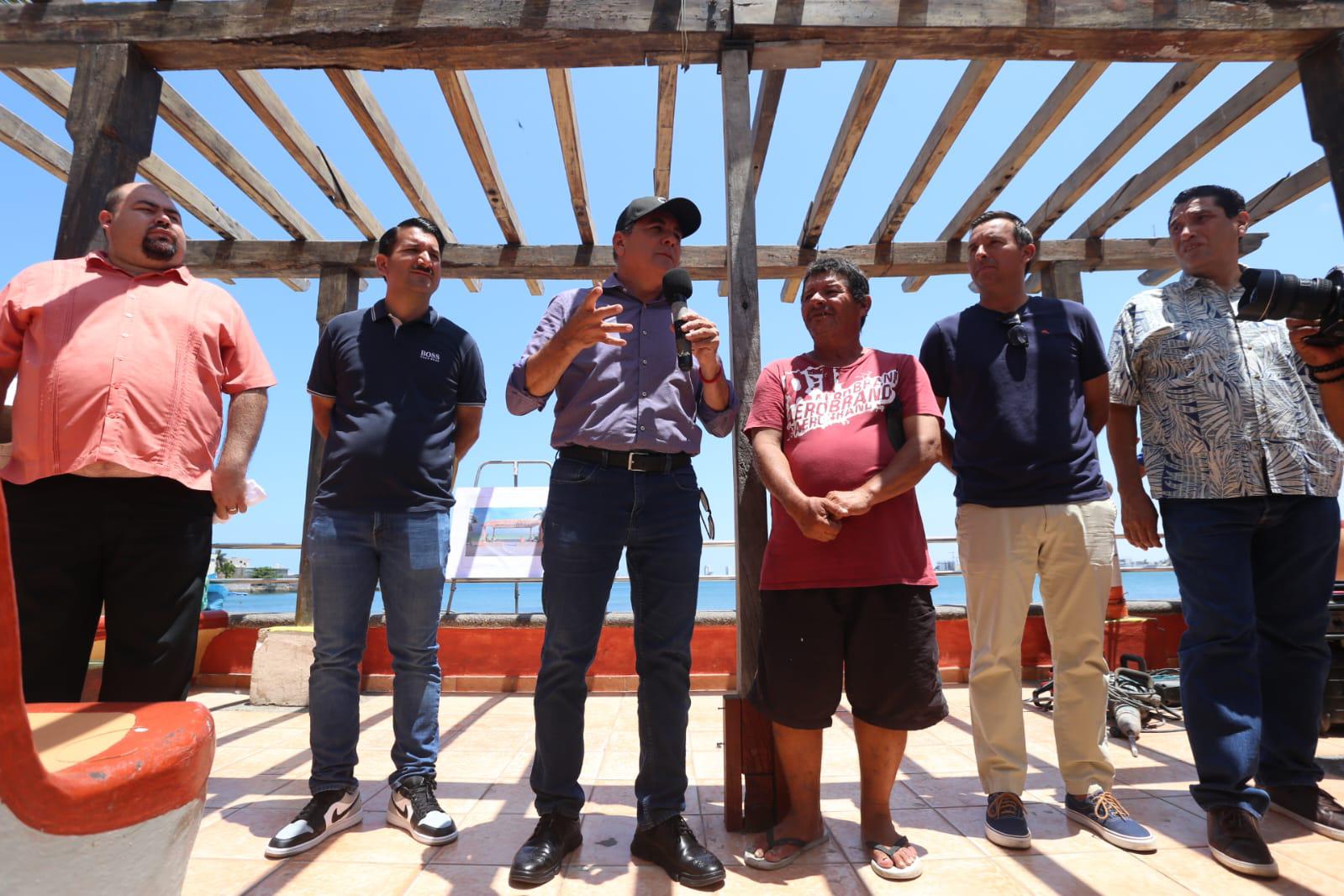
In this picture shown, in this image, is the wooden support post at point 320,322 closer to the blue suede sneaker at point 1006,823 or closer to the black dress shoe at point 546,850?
the black dress shoe at point 546,850

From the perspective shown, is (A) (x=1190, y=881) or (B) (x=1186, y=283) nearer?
(A) (x=1190, y=881)

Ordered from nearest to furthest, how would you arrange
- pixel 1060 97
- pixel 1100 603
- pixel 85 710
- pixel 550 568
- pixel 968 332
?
1. pixel 85 710
2. pixel 550 568
3. pixel 1100 603
4. pixel 968 332
5. pixel 1060 97

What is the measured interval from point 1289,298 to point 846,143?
2.72 m

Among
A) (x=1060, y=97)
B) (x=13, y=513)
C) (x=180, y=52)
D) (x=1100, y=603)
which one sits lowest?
(x=1100, y=603)

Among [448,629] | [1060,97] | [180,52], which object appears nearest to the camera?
[180,52]

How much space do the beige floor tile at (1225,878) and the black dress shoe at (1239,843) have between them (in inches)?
0.9

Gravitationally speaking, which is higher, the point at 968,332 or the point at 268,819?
the point at 968,332

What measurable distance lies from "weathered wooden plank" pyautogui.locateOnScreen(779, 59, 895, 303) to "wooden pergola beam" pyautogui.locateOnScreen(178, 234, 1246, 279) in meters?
0.21

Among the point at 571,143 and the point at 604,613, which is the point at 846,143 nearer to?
the point at 571,143

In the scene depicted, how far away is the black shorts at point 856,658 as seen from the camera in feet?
6.59

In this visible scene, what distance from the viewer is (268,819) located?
238 centimetres

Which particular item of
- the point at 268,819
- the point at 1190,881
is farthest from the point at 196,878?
the point at 1190,881

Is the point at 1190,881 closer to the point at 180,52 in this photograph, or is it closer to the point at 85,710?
the point at 85,710

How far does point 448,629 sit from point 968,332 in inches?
154
